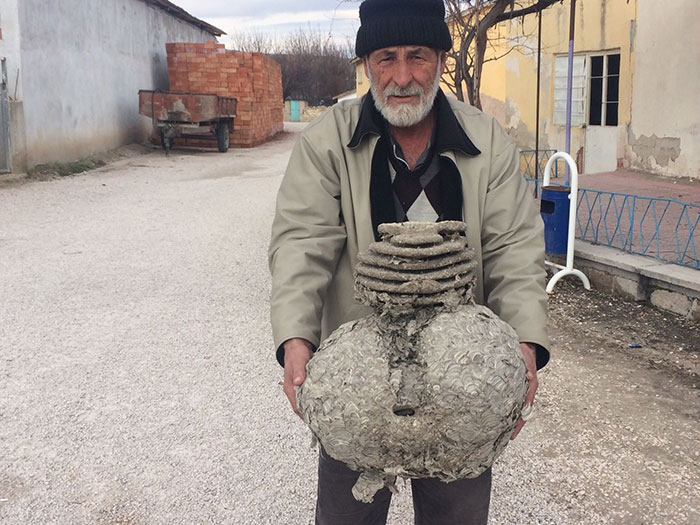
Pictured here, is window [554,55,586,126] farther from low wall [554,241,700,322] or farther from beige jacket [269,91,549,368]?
beige jacket [269,91,549,368]

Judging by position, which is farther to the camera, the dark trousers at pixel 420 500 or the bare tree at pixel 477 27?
the bare tree at pixel 477 27

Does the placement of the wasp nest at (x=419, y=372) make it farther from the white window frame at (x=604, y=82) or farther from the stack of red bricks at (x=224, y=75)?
the stack of red bricks at (x=224, y=75)

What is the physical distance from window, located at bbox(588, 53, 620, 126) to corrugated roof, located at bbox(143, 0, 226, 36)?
A: 1450 cm

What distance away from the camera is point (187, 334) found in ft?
17.2

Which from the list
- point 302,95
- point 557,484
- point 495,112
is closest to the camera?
point 557,484

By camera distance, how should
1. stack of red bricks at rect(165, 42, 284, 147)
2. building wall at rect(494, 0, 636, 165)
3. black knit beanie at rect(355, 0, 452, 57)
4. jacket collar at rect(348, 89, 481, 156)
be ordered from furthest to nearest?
stack of red bricks at rect(165, 42, 284, 147) < building wall at rect(494, 0, 636, 165) < jacket collar at rect(348, 89, 481, 156) < black knit beanie at rect(355, 0, 452, 57)

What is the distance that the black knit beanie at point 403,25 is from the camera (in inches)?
75.0

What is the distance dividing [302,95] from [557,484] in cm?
5100

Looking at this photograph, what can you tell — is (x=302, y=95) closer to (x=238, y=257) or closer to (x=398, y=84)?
(x=238, y=257)

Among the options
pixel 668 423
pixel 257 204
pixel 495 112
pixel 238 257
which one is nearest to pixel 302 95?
pixel 495 112

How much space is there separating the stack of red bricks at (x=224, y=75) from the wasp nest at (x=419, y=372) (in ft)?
68.7

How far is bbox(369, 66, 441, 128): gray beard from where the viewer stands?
199 cm

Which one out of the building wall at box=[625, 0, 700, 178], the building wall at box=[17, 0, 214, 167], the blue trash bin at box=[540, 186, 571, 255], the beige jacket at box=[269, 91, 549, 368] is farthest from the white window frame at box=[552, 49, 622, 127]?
the beige jacket at box=[269, 91, 549, 368]

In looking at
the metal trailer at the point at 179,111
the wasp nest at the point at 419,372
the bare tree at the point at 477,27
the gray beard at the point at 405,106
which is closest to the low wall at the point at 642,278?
the bare tree at the point at 477,27
